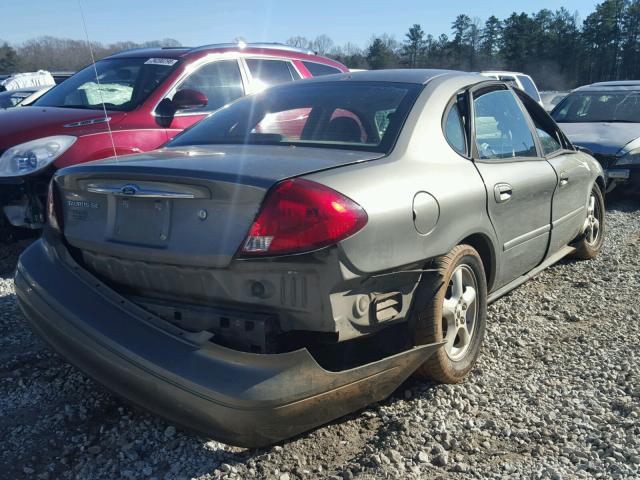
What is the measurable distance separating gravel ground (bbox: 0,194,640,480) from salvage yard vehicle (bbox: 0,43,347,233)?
1493mm

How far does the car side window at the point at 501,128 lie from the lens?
376 centimetres

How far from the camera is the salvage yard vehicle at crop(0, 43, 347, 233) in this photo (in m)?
4.98

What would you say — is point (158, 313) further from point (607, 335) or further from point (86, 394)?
point (607, 335)

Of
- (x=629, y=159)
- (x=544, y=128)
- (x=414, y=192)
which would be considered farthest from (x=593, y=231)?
(x=414, y=192)

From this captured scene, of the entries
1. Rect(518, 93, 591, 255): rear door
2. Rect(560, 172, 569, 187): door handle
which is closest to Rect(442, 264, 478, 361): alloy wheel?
Rect(518, 93, 591, 255): rear door

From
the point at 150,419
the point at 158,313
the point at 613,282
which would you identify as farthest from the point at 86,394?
the point at 613,282

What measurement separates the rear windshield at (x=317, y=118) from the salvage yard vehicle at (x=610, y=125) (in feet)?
18.8

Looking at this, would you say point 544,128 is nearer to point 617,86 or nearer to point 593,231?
point 593,231

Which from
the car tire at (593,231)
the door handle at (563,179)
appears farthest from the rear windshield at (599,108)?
the door handle at (563,179)

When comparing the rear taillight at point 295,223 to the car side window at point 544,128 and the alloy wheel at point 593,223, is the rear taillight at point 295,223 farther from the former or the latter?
the alloy wheel at point 593,223

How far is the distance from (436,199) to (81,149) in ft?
10.8

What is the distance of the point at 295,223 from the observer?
8.00 feet

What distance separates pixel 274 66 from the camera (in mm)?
6973

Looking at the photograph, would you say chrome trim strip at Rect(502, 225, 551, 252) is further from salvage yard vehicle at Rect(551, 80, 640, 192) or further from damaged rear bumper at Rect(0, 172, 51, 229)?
salvage yard vehicle at Rect(551, 80, 640, 192)
